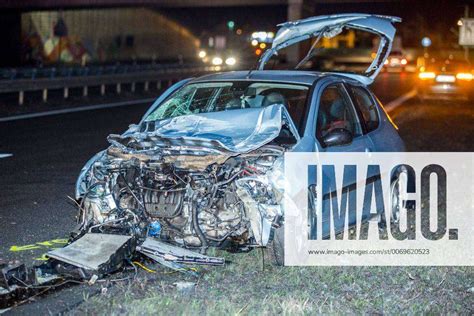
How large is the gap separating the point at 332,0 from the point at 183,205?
4726 centimetres

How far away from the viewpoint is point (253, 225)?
6.89 m

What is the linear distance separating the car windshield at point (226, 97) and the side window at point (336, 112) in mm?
251

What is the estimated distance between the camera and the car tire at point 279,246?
22.4 ft

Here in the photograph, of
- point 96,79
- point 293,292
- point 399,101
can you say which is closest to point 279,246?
point 293,292

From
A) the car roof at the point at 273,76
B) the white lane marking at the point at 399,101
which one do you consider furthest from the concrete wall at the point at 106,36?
the car roof at the point at 273,76

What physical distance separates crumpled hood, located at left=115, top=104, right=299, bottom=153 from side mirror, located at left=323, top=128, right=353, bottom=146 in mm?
296

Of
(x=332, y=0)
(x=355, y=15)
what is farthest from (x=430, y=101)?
(x=332, y=0)

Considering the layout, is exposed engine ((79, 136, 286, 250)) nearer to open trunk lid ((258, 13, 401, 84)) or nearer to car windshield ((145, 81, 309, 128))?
car windshield ((145, 81, 309, 128))

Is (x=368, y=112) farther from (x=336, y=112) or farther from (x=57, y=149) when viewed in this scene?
(x=57, y=149)

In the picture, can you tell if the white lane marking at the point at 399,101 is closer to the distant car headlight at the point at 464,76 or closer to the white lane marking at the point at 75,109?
the distant car headlight at the point at 464,76

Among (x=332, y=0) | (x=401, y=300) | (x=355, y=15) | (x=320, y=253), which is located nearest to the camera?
(x=401, y=300)

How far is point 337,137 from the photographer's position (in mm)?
7559

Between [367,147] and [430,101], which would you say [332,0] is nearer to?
[430,101]

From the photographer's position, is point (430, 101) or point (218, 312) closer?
point (218, 312)
